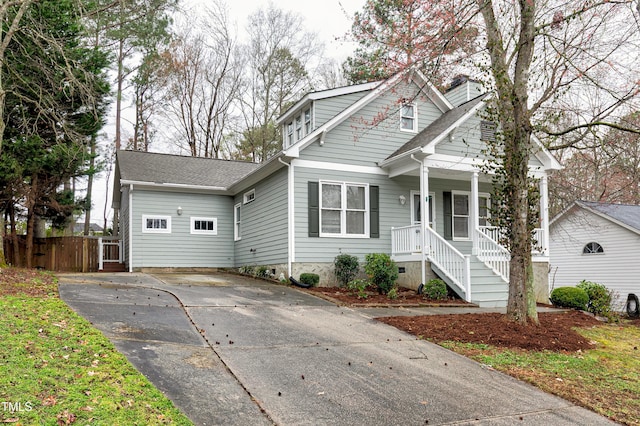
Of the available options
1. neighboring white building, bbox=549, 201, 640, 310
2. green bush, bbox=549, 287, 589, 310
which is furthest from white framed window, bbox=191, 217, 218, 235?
neighboring white building, bbox=549, 201, 640, 310

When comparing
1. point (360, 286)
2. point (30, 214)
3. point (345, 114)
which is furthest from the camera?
point (30, 214)

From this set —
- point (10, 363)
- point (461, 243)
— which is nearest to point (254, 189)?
point (461, 243)

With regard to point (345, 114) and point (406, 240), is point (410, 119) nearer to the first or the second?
point (345, 114)

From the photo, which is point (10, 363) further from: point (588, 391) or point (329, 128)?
point (329, 128)

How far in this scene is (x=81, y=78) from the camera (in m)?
14.9

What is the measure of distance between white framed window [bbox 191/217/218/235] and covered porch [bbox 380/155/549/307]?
667cm

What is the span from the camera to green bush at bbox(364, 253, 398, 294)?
496 inches

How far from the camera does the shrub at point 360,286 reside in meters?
11.8

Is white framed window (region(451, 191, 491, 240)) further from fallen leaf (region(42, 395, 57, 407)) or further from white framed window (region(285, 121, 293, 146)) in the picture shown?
fallen leaf (region(42, 395, 57, 407))

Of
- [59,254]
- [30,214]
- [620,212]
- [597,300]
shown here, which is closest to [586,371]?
[597,300]

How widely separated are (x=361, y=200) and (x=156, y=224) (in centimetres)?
724

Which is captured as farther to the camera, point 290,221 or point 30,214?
point 30,214

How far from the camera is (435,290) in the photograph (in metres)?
11.9

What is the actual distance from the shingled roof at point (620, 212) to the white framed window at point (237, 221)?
1352 centimetres
